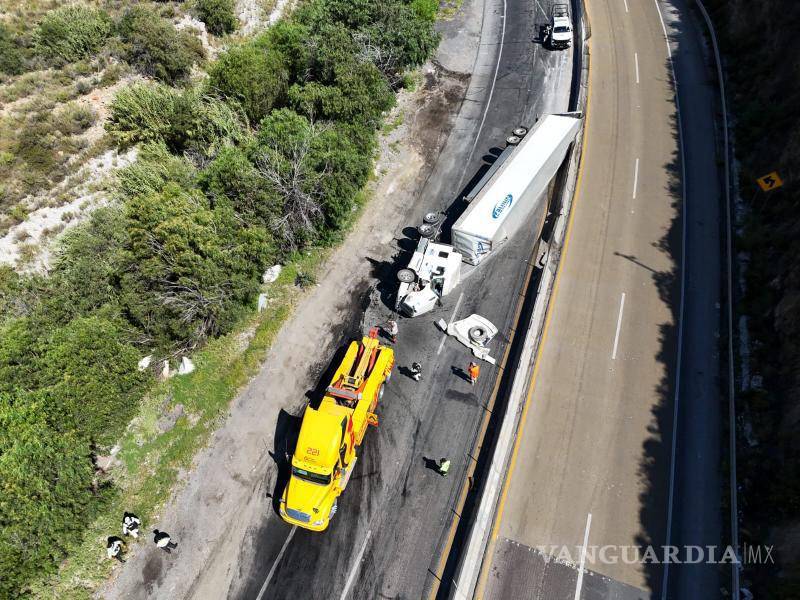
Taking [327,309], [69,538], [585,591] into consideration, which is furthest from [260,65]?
[585,591]

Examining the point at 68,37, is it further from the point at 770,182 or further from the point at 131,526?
the point at 770,182

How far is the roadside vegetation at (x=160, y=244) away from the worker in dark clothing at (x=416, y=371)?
8.66 meters

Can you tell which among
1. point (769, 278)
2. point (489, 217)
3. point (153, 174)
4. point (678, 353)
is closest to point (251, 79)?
point (153, 174)

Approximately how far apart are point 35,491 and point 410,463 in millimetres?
15061

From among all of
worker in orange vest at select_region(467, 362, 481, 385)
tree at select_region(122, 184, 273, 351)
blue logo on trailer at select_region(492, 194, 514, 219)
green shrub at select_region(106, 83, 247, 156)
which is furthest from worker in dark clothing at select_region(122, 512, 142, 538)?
blue logo on trailer at select_region(492, 194, 514, 219)

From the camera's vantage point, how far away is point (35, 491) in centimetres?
1688

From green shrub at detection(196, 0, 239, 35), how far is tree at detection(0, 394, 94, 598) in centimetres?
3868

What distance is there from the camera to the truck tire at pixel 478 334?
22.5m

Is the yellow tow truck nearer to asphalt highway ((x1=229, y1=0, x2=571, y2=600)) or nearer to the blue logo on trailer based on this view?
asphalt highway ((x1=229, y1=0, x2=571, y2=600))

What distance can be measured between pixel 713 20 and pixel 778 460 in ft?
129

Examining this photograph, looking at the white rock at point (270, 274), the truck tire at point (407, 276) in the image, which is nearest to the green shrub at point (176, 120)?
the white rock at point (270, 274)

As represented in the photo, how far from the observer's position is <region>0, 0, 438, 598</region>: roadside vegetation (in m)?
18.3

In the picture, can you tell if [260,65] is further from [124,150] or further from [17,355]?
[17,355]

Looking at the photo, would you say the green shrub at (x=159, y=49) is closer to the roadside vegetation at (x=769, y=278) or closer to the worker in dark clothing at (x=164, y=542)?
the worker in dark clothing at (x=164, y=542)
